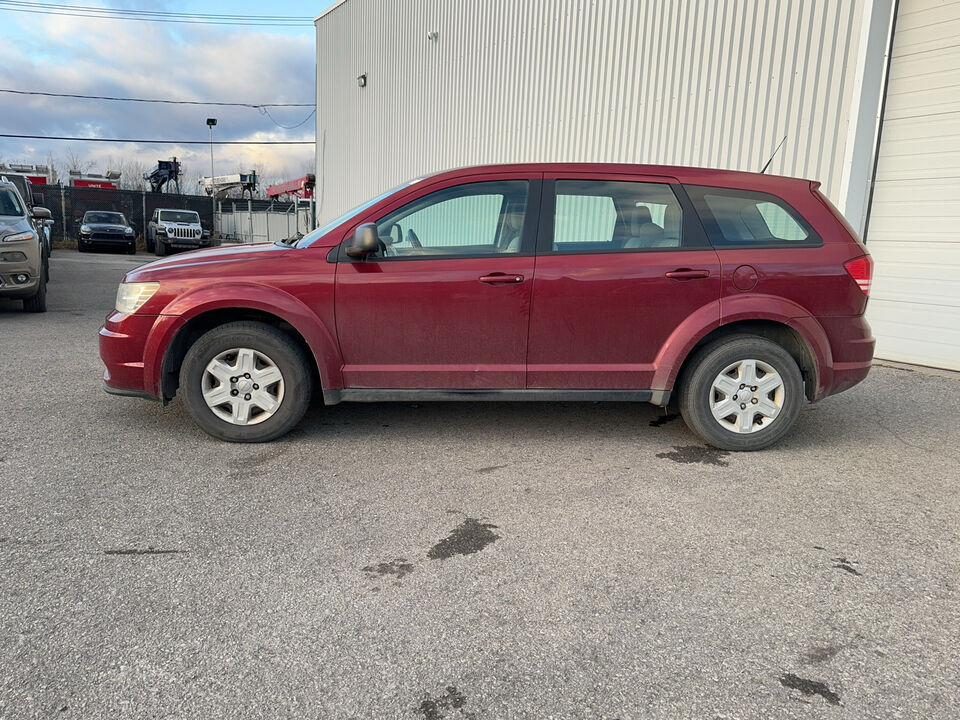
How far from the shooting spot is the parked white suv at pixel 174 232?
27.6 m

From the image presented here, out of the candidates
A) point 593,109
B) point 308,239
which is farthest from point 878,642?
point 593,109

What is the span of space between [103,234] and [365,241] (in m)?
26.8

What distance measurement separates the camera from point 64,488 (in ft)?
12.1

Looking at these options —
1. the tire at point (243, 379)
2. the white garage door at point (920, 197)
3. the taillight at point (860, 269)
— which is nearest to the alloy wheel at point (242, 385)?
the tire at point (243, 379)

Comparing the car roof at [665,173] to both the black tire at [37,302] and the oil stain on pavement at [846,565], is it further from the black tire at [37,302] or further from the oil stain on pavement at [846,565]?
the black tire at [37,302]

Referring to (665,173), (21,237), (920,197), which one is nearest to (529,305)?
(665,173)

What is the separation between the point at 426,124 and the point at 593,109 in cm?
530

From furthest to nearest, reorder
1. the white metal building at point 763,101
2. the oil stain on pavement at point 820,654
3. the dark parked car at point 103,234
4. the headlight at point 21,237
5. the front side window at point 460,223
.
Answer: the dark parked car at point 103,234
the headlight at point 21,237
the white metal building at point 763,101
the front side window at point 460,223
the oil stain on pavement at point 820,654

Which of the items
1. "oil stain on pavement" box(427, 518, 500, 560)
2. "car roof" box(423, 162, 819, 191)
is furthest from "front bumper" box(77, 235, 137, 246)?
"oil stain on pavement" box(427, 518, 500, 560)

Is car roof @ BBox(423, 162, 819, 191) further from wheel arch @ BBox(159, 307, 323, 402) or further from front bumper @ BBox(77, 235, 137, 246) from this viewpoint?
front bumper @ BBox(77, 235, 137, 246)

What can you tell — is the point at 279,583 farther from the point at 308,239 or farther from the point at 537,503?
the point at 308,239

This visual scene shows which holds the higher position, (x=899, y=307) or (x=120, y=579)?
(x=899, y=307)

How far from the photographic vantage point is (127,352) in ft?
14.3

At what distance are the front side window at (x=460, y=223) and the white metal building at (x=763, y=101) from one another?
499 cm
